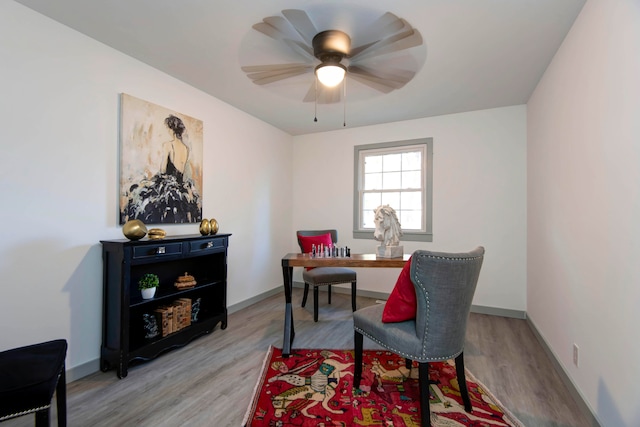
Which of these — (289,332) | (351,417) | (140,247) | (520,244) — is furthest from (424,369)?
(520,244)

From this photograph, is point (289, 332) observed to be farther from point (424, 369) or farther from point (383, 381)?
point (424, 369)

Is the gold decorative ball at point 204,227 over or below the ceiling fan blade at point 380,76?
below

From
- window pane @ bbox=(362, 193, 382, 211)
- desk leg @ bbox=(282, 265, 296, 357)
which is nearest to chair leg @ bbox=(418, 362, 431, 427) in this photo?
desk leg @ bbox=(282, 265, 296, 357)

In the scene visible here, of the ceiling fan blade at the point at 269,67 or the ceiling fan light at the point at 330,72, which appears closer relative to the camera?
the ceiling fan light at the point at 330,72

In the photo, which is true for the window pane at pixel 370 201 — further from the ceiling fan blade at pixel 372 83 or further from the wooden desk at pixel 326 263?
the wooden desk at pixel 326 263

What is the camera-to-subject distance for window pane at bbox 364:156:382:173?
4.59 metres

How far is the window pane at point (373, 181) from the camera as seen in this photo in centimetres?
458

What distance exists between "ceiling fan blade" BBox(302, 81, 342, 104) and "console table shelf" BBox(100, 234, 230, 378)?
1.82m

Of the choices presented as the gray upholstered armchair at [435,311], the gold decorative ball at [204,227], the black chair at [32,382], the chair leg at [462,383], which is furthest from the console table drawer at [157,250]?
the chair leg at [462,383]

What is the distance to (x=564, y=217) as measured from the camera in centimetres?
230

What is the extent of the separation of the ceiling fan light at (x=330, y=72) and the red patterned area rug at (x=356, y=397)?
2313 mm

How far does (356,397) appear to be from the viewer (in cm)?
199

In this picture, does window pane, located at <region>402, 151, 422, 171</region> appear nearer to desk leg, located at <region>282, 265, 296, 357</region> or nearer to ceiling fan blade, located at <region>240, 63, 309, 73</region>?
ceiling fan blade, located at <region>240, 63, 309, 73</region>

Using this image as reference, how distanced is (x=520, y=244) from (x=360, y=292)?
223 cm
